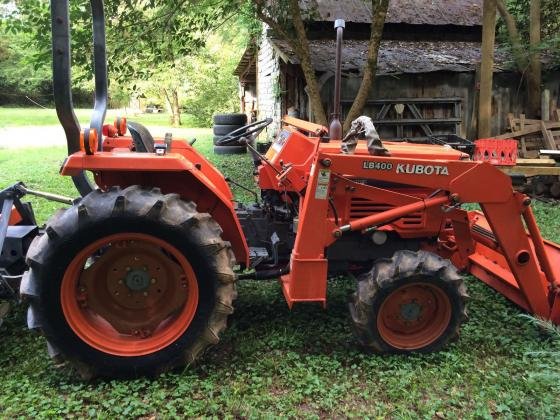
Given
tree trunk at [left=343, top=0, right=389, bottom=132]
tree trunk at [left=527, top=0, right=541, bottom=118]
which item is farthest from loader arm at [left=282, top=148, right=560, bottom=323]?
tree trunk at [left=527, top=0, right=541, bottom=118]

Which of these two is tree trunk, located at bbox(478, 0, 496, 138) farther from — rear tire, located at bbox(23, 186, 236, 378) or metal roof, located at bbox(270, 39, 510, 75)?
rear tire, located at bbox(23, 186, 236, 378)

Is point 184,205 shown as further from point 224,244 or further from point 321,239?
point 321,239

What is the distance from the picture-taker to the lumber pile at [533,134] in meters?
9.39

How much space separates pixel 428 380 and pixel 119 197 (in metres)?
1.99

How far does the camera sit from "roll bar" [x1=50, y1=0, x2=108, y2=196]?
261 centimetres

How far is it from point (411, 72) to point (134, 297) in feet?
25.7

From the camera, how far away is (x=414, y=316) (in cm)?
317

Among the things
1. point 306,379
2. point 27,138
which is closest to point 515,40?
point 306,379

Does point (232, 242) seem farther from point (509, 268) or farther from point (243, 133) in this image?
point (509, 268)

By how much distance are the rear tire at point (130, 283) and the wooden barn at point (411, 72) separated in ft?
21.9

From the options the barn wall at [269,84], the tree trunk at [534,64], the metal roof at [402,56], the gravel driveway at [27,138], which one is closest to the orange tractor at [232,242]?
the metal roof at [402,56]

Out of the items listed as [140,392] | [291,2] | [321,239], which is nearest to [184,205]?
[321,239]

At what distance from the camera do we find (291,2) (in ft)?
26.3

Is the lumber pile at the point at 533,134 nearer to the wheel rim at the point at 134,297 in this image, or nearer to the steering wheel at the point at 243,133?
the steering wheel at the point at 243,133
